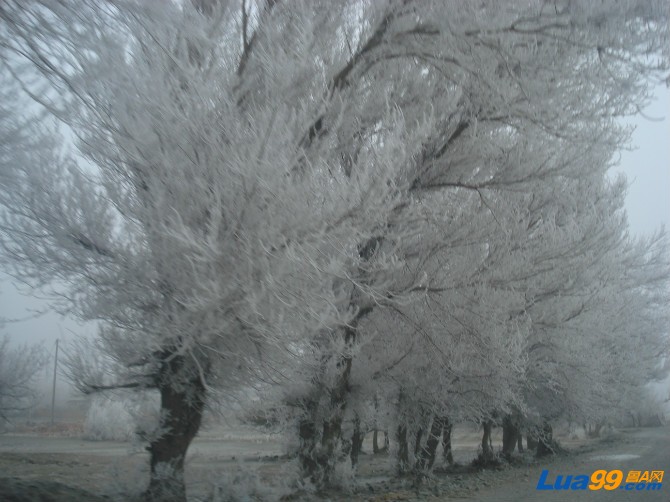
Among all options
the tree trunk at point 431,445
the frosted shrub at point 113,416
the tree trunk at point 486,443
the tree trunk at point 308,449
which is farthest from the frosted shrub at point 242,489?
the tree trunk at point 486,443

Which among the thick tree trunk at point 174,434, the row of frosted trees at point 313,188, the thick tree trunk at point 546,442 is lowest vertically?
the thick tree trunk at point 546,442

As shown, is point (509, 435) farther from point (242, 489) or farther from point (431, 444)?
point (242, 489)

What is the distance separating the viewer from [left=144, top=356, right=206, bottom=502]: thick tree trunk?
728 cm

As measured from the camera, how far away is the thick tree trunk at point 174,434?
728 centimetres

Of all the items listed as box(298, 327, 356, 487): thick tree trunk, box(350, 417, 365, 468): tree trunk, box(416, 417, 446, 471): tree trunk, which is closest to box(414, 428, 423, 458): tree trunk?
box(416, 417, 446, 471): tree trunk

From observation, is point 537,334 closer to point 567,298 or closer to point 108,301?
point 567,298

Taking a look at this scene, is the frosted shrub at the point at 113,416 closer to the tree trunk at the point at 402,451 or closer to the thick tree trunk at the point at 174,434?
the thick tree trunk at the point at 174,434

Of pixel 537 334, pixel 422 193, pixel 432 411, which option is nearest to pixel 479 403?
pixel 432 411

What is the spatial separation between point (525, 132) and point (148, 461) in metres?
7.18

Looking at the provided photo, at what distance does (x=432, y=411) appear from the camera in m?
14.8

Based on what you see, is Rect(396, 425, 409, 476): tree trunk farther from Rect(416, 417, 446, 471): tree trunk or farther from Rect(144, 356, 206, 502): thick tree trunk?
Answer: Rect(144, 356, 206, 502): thick tree trunk

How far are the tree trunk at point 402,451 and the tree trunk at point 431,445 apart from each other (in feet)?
1.26

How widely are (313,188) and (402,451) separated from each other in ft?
39.0

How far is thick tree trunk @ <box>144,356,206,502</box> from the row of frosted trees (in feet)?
0.10
